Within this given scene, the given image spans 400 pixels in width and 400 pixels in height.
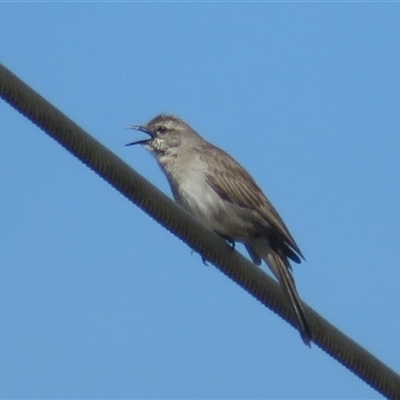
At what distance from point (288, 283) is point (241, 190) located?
6.14ft

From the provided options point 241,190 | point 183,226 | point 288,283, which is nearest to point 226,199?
point 241,190

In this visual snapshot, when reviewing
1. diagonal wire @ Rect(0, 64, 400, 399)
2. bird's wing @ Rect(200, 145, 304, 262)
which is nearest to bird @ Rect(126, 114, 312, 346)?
bird's wing @ Rect(200, 145, 304, 262)

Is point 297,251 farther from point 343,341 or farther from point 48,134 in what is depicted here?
point 48,134

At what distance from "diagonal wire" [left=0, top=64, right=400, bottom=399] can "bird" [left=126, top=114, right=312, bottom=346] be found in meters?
1.71

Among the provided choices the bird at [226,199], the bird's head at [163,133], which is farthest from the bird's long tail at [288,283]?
the bird's head at [163,133]

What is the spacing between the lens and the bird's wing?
11.2 meters

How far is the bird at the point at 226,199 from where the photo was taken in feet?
36.7

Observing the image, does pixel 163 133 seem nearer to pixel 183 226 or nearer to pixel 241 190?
pixel 241 190

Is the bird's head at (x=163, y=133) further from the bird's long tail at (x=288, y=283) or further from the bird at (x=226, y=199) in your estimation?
the bird's long tail at (x=288, y=283)

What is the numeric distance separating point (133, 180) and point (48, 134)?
72cm

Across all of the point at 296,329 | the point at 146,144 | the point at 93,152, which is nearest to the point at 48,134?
the point at 93,152

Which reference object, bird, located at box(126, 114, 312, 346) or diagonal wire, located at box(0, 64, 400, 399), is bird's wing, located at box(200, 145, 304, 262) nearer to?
bird, located at box(126, 114, 312, 346)

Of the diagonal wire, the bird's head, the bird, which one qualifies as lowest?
the diagonal wire

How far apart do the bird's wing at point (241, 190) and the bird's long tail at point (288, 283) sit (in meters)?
0.13
